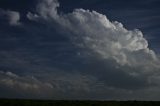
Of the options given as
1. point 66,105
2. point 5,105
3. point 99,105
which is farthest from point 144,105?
point 5,105

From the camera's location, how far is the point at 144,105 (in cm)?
19088

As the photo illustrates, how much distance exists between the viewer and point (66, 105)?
596ft

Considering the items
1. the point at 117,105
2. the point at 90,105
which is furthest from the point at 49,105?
the point at 117,105

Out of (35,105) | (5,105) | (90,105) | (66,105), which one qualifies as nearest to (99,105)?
(90,105)

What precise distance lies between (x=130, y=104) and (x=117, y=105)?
10940mm

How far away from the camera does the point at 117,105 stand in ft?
623

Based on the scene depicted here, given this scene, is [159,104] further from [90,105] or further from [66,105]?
[66,105]

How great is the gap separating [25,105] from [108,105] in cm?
4085

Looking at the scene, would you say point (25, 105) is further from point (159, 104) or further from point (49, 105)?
point (159, 104)

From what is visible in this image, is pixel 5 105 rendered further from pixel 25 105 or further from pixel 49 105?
pixel 49 105

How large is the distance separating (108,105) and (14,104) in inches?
1819

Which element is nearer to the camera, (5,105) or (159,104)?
(5,105)

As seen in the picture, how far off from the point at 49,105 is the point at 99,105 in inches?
966

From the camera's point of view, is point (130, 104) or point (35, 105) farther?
point (130, 104)
